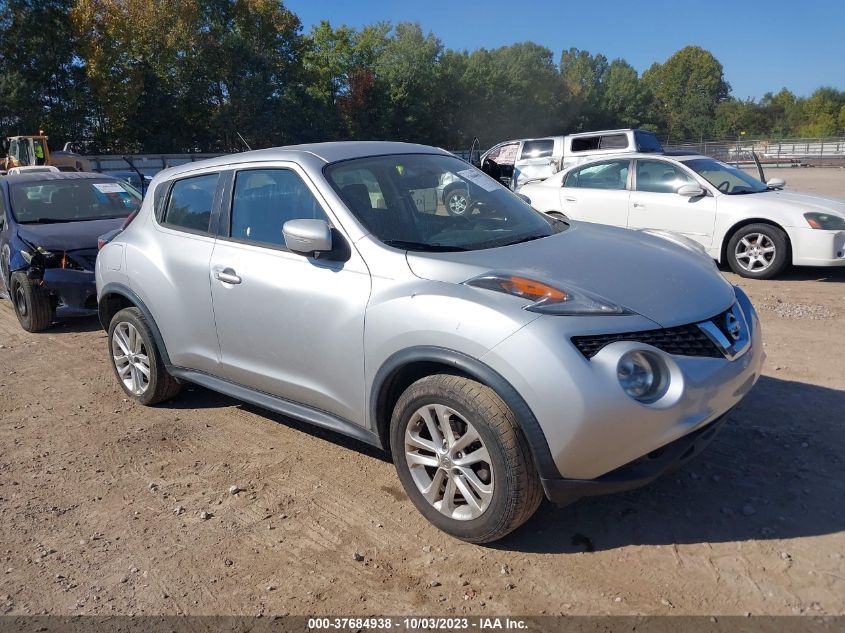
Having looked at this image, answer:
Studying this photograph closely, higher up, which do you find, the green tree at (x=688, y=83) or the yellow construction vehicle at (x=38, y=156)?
the green tree at (x=688, y=83)

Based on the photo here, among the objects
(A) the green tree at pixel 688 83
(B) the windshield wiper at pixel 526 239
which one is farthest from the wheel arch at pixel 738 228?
(A) the green tree at pixel 688 83

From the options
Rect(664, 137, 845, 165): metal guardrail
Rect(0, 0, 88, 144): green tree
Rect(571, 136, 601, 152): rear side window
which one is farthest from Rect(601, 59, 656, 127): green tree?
Rect(571, 136, 601, 152): rear side window

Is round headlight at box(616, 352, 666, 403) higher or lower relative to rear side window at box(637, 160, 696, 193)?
lower

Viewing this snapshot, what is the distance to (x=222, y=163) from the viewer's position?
4391 mm

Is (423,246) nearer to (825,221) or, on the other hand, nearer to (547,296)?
(547,296)

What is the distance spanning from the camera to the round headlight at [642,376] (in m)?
2.77

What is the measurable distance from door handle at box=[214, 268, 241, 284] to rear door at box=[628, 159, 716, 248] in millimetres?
6526

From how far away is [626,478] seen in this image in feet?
9.27

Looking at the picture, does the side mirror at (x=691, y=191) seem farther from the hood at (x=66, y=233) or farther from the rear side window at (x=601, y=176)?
the hood at (x=66, y=233)

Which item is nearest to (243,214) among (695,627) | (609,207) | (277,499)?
(277,499)

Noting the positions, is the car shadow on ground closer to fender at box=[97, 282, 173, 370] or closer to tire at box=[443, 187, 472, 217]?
tire at box=[443, 187, 472, 217]

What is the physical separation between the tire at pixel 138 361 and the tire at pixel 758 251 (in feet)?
21.8

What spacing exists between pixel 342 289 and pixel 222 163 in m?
1.50

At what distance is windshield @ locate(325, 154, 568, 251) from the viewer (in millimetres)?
3635
